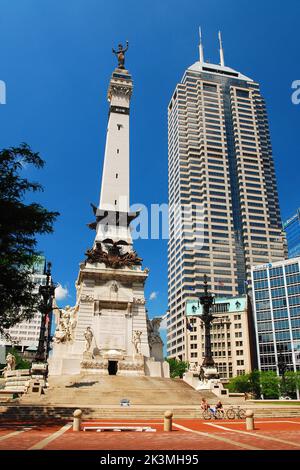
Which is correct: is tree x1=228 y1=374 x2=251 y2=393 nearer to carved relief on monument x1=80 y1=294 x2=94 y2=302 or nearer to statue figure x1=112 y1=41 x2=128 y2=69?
carved relief on monument x1=80 y1=294 x2=94 y2=302

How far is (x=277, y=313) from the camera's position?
85938mm

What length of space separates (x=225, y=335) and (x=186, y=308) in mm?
11630

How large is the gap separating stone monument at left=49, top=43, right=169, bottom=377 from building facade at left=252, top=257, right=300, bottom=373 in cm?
5159

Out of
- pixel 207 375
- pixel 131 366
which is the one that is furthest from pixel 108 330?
pixel 207 375

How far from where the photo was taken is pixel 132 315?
39.0m

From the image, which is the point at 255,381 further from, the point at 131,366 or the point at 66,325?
the point at 66,325

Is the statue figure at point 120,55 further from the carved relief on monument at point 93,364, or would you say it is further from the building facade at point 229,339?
the building facade at point 229,339

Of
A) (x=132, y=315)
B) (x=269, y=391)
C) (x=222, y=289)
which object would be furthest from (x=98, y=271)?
(x=222, y=289)

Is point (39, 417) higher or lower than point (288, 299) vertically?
lower

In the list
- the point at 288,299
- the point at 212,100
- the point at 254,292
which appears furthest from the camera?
the point at 212,100

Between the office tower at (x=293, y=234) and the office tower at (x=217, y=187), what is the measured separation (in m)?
6.09

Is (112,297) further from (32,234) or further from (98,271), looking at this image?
(32,234)

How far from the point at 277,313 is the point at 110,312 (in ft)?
189

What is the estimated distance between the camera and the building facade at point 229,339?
3561 inches
